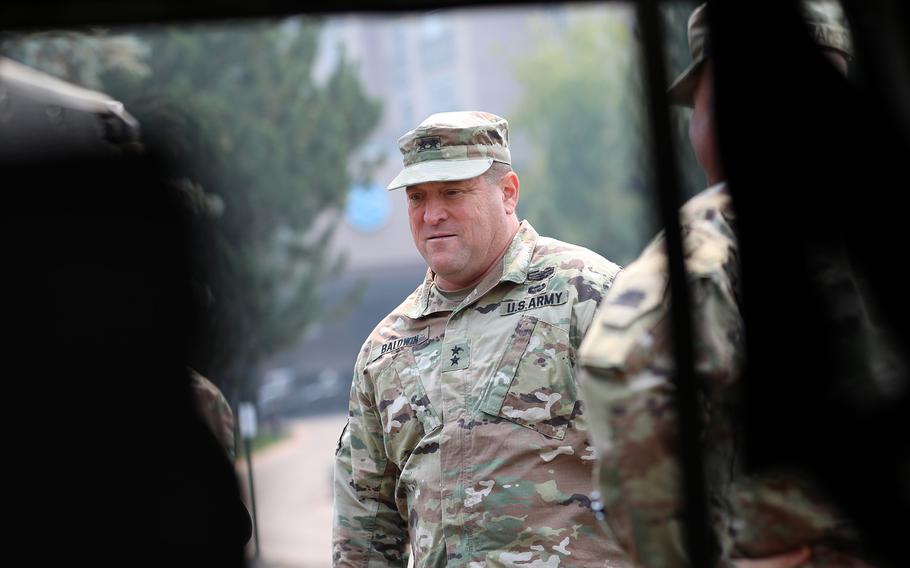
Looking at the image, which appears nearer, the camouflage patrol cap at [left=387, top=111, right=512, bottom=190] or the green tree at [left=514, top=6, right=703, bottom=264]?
the camouflage patrol cap at [left=387, top=111, right=512, bottom=190]

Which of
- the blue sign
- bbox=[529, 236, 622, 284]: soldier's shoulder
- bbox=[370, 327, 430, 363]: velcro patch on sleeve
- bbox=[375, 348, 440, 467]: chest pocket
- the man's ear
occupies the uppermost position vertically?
the blue sign

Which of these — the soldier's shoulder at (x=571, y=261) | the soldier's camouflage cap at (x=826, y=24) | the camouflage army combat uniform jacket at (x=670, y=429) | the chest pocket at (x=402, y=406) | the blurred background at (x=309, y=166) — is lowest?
the camouflage army combat uniform jacket at (x=670, y=429)

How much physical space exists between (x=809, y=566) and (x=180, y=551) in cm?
114

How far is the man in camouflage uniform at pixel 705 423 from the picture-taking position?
1.95 meters

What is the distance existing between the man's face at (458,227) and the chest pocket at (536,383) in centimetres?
38

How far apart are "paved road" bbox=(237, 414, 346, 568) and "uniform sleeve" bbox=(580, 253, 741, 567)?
25.0 ft

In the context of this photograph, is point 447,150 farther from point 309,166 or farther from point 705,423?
point 309,166

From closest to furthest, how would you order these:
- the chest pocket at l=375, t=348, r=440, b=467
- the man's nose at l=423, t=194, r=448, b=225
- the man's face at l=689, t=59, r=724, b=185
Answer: the man's face at l=689, t=59, r=724, b=185, the chest pocket at l=375, t=348, r=440, b=467, the man's nose at l=423, t=194, r=448, b=225

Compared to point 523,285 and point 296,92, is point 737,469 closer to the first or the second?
point 523,285

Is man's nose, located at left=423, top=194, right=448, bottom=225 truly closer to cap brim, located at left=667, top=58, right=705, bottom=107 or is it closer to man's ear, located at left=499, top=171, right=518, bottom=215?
man's ear, located at left=499, top=171, right=518, bottom=215

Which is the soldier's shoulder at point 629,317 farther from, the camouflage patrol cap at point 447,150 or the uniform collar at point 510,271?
the camouflage patrol cap at point 447,150

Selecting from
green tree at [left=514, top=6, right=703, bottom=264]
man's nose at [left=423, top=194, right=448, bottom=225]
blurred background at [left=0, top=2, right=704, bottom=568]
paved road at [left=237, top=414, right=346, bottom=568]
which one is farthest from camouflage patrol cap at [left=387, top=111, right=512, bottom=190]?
green tree at [left=514, top=6, right=703, bottom=264]

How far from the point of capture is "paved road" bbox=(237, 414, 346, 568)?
1481 cm

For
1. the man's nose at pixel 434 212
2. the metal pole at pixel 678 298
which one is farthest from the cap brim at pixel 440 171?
the metal pole at pixel 678 298
